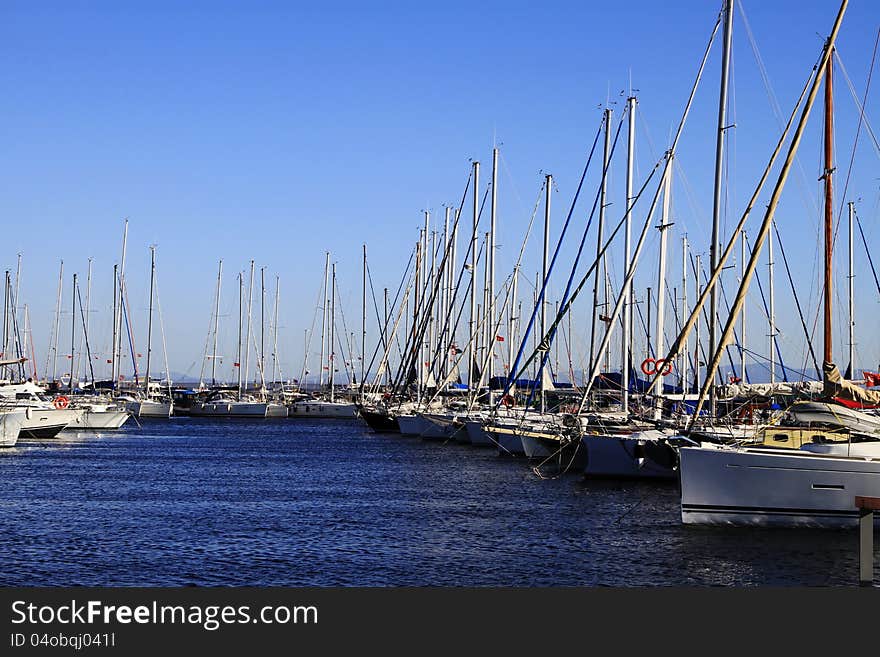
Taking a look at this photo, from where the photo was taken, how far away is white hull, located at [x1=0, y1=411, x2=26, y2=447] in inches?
2377

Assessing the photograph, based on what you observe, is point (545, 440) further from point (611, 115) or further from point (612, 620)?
point (612, 620)

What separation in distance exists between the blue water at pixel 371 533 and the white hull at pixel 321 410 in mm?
68951

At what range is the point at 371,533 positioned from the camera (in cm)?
2925

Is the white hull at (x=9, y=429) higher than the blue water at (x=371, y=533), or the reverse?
the white hull at (x=9, y=429)

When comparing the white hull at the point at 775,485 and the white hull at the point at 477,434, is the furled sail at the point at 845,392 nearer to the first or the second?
the white hull at the point at 775,485

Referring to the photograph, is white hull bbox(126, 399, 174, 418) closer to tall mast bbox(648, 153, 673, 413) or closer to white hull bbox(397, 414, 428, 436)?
white hull bbox(397, 414, 428, 436)

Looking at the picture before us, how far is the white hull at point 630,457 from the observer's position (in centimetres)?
3906

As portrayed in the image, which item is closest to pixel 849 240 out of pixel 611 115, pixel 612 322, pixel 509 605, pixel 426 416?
pixel 611 115

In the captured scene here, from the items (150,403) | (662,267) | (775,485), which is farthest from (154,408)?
(775,485)

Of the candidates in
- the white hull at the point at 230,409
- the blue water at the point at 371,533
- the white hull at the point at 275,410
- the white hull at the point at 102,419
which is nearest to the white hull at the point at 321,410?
the white hull at the point at 275,410

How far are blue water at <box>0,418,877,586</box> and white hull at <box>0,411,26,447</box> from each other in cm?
912

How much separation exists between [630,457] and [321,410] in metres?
84.4

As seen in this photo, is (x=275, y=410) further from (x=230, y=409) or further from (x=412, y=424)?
(x=412, y=424)

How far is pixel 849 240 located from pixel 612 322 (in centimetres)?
2067
